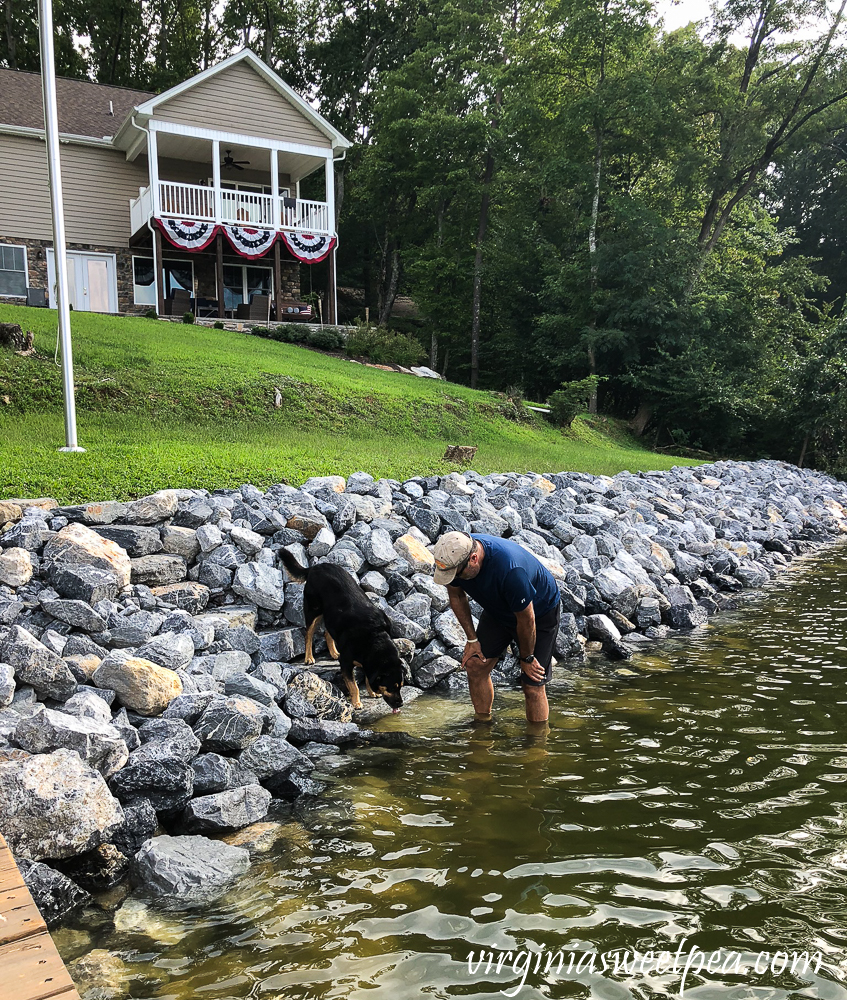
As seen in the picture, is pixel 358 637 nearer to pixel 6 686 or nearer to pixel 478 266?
pixel 6 686

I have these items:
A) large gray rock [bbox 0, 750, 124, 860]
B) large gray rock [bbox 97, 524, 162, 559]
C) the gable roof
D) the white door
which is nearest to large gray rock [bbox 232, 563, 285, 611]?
large gray rock [bbox 97, 524, 162, 559]

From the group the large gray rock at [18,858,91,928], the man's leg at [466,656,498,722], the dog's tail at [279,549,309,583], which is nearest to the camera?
the large gray rock at [18,858,91,928]

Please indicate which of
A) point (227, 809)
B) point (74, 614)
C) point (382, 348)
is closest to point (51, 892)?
point (227, 809)

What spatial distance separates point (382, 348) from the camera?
19969mm

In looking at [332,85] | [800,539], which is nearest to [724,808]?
[800,539]

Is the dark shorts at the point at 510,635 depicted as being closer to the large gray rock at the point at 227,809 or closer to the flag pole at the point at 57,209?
the large gray rock at the point at 227,809

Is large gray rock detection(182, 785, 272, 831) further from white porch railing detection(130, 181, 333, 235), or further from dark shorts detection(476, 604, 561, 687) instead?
white porch railing detection(130, 181, 333, 235)

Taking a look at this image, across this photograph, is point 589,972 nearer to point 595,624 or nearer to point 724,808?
point 724,808

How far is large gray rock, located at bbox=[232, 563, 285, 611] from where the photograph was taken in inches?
233

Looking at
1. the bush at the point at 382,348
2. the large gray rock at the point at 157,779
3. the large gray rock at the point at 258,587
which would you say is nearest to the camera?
the large gray rock at the point at 157,779

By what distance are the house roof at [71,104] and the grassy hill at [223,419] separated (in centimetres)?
921

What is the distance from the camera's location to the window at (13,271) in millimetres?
20719

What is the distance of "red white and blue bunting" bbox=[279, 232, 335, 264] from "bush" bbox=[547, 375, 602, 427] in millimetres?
9026

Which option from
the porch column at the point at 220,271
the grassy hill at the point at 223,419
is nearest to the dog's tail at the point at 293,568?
the grassy hill at the point at 223,419
